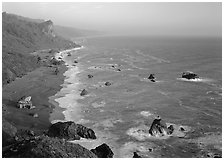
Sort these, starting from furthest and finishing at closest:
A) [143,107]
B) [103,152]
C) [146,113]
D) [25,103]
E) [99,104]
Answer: [99,104] < [143,107] < [25,103] < [146,113] < [103,152]

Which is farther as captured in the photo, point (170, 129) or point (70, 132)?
point (170, 129)

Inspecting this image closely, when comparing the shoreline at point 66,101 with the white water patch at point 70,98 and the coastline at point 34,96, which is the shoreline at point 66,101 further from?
the coastline at point 34,96

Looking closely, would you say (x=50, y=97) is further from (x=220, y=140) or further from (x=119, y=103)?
(x=220, y=140)

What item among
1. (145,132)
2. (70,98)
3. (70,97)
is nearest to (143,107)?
(145,132)

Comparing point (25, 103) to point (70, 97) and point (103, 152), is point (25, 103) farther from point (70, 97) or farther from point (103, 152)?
point (103, 152)

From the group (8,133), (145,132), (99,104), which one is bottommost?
(145,132)

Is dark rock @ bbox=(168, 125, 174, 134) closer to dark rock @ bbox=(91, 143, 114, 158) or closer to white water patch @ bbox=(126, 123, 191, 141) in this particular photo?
white water patch @ bbox=(126, 123, 191, 141)

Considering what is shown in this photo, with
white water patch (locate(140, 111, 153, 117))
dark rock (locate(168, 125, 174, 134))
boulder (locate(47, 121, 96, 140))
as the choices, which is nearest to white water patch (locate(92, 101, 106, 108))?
white water patch (locate(140, 111, 153, 117))
